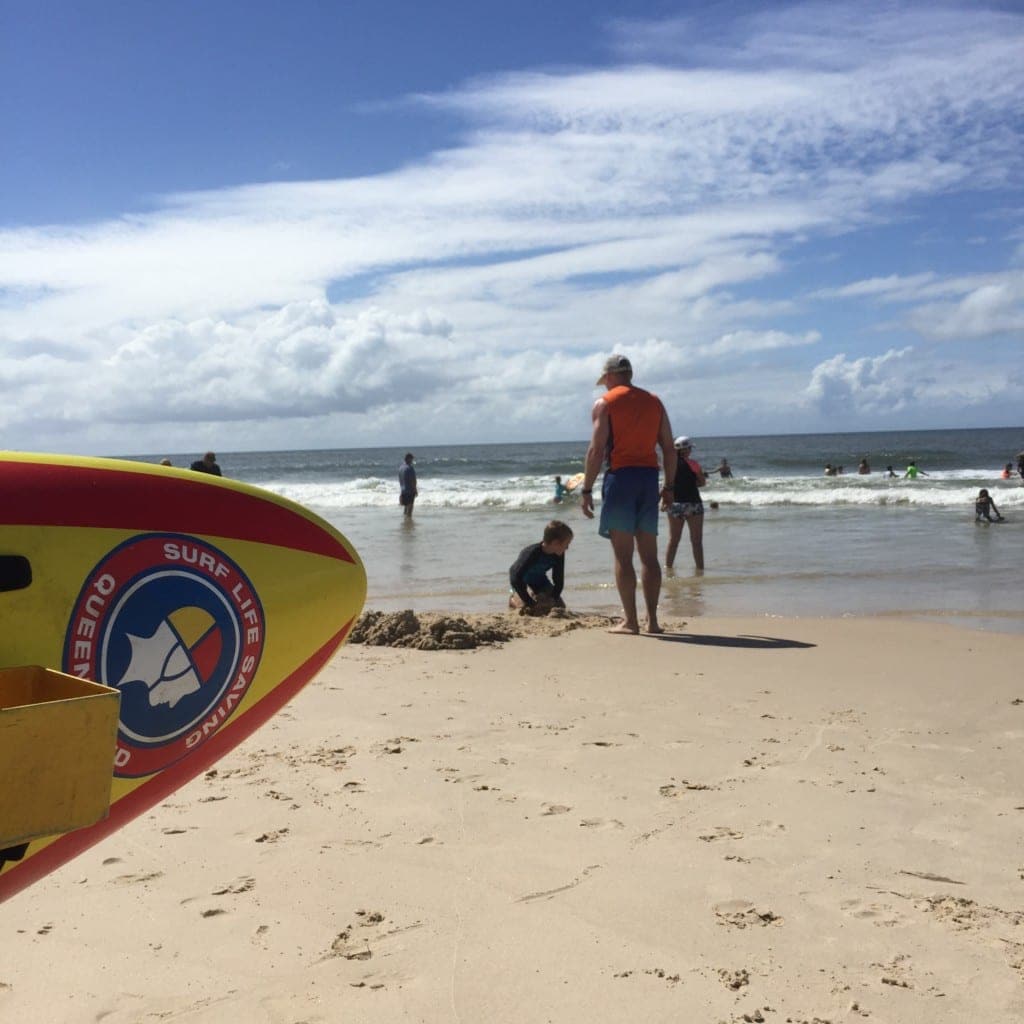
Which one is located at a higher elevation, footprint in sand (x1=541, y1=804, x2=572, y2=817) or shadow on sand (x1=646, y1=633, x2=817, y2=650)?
shadow on sand (x1=646, y1=633, x2=817, y2=650)

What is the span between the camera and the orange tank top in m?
6.98

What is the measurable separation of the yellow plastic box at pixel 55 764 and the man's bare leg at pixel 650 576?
5689 millimetres

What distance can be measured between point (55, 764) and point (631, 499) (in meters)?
5.66

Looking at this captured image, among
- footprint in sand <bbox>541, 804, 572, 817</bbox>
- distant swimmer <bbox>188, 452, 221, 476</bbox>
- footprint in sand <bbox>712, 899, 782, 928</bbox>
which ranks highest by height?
distant swimmer <bbox>188, 452, 221, 476</bbox>

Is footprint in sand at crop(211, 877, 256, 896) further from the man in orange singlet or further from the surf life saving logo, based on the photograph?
the man in orange singlet

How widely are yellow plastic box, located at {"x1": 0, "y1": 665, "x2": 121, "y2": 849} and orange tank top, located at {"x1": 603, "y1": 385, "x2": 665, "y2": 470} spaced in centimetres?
543

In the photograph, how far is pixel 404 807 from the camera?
382cm

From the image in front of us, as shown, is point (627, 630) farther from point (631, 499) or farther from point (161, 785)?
point (161, 785)

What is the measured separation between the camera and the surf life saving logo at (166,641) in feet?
7.69

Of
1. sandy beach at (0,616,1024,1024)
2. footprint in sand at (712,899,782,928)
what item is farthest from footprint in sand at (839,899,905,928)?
footprint in sand at (712,899,782,928)

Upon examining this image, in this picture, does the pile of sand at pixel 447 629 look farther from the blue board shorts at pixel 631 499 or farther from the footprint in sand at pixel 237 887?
the footprint in sand at pixel 237 887

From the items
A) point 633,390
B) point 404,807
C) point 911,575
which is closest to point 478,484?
point 911,575

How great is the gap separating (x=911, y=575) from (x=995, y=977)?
8.88 m

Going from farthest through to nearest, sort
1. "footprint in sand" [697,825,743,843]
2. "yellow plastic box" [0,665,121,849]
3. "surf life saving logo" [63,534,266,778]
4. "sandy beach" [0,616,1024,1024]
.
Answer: "footprint in sand" [697,825,743,843] → "sandy beach" [0,616,1024,1024] → "surf life saving logo" [63,534,266,778] → "yellow plastic box" [0,665,121,849]
